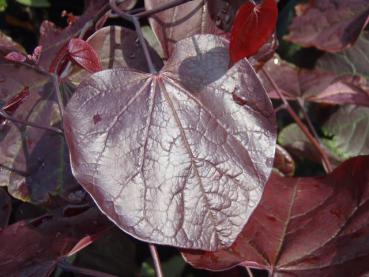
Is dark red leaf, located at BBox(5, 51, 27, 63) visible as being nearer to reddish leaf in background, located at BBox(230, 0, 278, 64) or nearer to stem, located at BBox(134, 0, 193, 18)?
stem, located at BBox(134, 0, 193, 18)

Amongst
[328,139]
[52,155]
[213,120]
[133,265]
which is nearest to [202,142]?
[213,120]

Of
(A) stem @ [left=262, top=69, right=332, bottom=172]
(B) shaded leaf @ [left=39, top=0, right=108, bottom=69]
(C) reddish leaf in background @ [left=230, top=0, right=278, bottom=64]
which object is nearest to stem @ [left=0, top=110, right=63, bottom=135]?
(B) shaded leaf @ [left=39, top=0, right=108, bottom=69]

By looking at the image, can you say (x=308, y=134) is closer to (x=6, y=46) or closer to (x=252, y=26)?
(x=252, y=26)

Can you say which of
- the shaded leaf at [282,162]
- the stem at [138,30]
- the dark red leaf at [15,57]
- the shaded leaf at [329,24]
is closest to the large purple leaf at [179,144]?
the stem at [138,30]

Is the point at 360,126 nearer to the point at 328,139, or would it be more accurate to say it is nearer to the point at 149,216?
the point at 328,139

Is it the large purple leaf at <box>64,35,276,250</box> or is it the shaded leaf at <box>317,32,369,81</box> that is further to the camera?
the shaded leaf at <box>317,32,369,81</box>

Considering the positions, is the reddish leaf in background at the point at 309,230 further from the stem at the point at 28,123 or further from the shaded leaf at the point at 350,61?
the shaded leaf at the point at 350,61

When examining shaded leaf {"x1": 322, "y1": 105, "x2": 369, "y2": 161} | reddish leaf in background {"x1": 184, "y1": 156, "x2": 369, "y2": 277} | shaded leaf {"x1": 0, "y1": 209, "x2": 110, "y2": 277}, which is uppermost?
shaded leaf {"x1": 0, "y1": 209, "x2": 110, "y2": 277}
